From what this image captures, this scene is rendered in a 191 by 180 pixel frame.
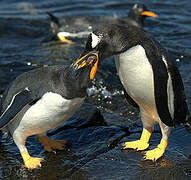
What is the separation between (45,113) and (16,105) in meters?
0.36

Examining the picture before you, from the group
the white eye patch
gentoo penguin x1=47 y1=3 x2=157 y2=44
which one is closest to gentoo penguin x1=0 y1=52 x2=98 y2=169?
the white eye patch

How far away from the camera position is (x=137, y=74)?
170 inches

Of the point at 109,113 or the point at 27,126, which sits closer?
the point at 27,126

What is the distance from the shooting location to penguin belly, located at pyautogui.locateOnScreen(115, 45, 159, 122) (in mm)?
4229

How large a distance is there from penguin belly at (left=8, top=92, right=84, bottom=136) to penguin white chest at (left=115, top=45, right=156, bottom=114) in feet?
1.97

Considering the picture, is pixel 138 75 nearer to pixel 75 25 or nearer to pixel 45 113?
pixel 45 113

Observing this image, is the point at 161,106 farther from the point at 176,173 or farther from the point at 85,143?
the point at 85,143

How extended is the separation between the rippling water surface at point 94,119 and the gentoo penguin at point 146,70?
1.17ft

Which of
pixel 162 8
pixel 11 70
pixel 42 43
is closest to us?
pixel 11 70

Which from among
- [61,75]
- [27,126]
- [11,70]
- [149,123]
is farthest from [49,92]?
[11,70]

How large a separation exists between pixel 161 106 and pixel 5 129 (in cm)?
202

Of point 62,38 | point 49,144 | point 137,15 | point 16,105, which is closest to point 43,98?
point 16,105

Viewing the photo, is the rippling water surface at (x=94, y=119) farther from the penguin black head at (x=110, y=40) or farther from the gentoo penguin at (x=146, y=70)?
the penguin black head at (x=110, y=40)

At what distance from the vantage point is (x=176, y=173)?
432 cm
